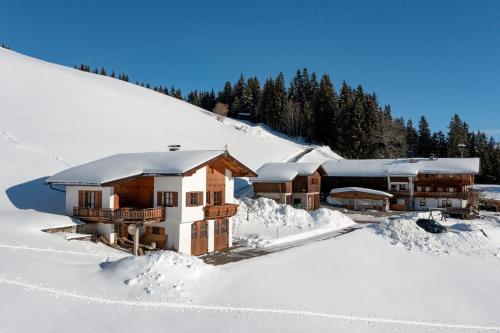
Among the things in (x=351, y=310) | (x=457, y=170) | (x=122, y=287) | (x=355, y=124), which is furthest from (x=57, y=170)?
(x=355, y=124)

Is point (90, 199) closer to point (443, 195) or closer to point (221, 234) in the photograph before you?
point (221, 234)

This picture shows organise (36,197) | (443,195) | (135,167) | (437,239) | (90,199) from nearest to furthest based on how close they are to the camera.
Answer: (90,199) < (135,167) < (437,239) < (36,197) < (443,195)

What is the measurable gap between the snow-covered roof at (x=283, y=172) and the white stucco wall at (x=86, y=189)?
24429mm

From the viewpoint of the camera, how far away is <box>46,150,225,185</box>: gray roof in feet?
79.2

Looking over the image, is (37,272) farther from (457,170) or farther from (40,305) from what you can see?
(457,170)

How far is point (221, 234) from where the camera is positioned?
93.7 ft

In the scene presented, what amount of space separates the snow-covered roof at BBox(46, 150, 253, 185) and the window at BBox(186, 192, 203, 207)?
1941mm

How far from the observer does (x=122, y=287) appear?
601 inches

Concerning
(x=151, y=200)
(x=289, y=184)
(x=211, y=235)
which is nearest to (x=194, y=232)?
(x=211, y=235)

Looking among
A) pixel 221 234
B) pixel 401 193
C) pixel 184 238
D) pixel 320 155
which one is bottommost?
pixel 221 234

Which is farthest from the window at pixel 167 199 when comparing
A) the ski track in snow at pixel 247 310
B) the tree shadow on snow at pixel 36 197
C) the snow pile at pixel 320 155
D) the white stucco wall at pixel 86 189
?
the snow pile at pixel 320 155

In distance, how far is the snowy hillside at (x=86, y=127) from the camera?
132 ft

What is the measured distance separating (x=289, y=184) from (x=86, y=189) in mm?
26579

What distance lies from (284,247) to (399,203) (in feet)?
99.8
